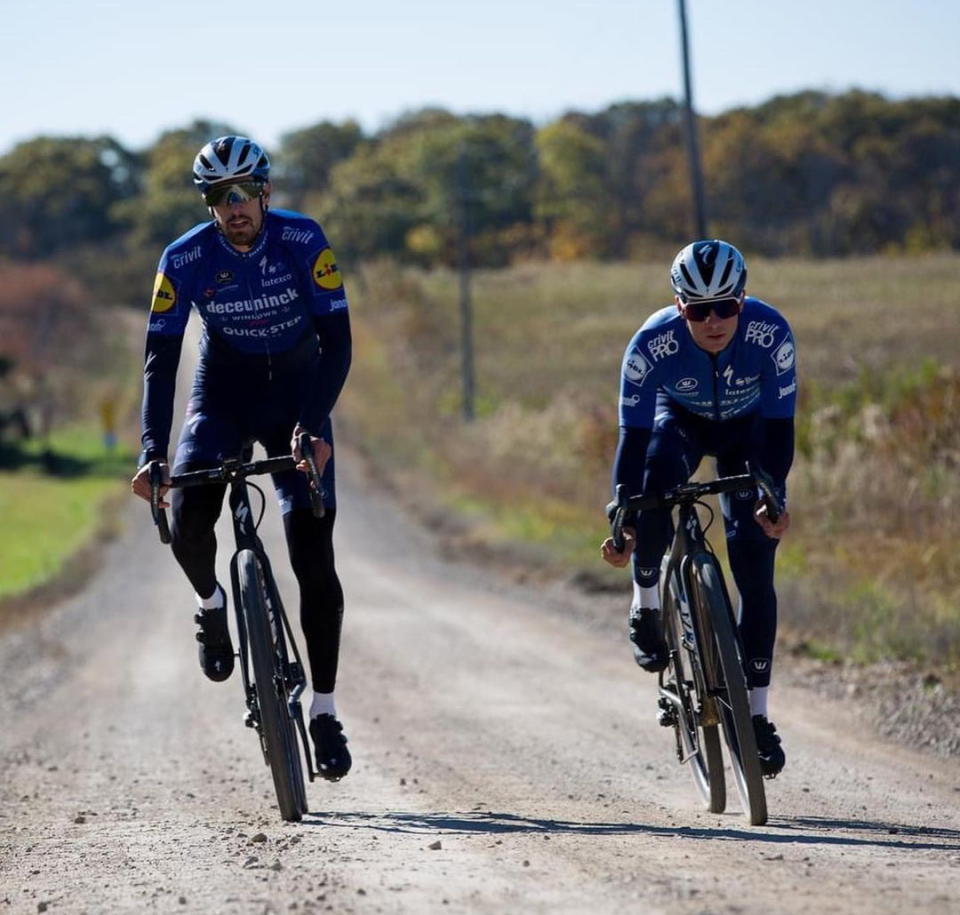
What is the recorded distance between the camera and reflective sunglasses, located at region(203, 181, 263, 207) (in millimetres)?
6297

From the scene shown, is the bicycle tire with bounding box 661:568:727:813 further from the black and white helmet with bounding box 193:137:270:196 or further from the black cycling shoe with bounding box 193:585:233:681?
the black and white helmet with bounding box 193:137:270:196

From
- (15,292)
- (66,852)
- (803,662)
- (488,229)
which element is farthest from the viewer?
(488,229)

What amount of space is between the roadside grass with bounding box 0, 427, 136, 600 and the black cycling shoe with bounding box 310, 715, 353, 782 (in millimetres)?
21181

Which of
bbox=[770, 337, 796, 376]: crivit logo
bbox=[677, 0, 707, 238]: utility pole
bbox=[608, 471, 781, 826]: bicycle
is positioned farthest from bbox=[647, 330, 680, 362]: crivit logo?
bbox=[677, 0, 707, 238]: utility pole

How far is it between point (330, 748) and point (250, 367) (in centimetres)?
170

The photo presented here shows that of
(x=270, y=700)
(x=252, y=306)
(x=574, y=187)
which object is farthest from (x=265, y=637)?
(x=574, y=187)

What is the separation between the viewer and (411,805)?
6.75 metres

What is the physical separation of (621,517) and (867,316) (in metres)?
42.7

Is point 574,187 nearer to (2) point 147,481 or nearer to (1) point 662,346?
(1) point 662,346

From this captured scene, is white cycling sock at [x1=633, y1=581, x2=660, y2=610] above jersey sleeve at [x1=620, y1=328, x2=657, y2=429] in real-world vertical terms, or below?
below

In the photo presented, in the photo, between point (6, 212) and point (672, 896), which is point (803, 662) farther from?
point (6, 212)

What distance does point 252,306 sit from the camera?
6.43 metres

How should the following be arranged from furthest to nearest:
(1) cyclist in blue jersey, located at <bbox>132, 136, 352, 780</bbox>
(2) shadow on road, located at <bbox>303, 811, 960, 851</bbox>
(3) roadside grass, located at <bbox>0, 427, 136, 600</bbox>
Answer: (3) roadside grass, located at <bbox>0, 427, 136, 600</bbox>, (1) cyclist in blue jersey, located at <bbox>132, 136, 352, 780</bbox>, (2) shadow on road, located at <bbox>303, 811, 960, 851</bbox>

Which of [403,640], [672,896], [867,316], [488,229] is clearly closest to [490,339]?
[867,316]
